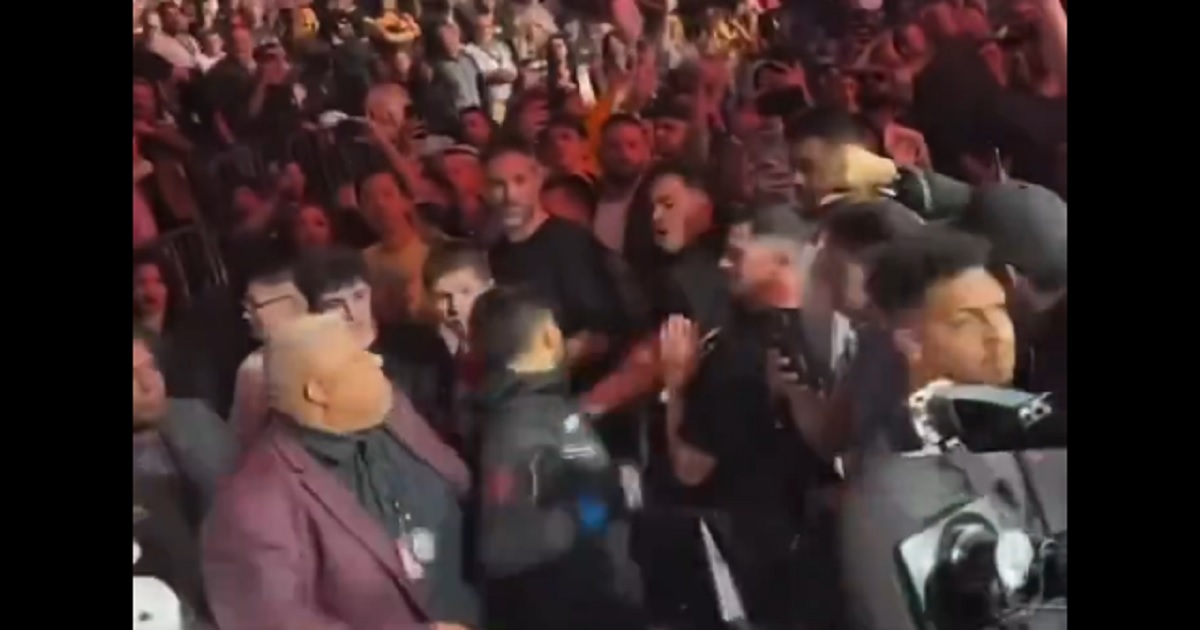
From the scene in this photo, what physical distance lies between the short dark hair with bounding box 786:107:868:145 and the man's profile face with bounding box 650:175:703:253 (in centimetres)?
11

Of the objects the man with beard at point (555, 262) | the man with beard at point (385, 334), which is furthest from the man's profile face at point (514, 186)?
the man with beard at point (385, 334)

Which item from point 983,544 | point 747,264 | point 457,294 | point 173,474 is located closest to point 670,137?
point 747,264

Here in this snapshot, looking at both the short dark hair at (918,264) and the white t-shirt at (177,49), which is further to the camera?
the white t-shirt at (177,49)

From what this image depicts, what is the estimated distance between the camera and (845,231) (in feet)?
3.73

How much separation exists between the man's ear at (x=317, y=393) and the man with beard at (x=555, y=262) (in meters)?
0.20

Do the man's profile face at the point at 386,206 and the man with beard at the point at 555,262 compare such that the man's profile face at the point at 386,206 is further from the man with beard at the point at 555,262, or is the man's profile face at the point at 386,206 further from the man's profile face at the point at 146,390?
the man's profile face at the point at 146,390

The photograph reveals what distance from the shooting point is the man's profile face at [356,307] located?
46.6 inches

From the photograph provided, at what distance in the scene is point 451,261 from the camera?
118 centimetres

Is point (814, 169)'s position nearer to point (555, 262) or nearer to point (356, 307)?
point (555, 262)

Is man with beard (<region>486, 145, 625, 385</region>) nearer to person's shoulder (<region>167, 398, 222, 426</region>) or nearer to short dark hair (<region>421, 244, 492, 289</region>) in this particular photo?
short dark hair (<region>421, 244, 492, 289</region>)

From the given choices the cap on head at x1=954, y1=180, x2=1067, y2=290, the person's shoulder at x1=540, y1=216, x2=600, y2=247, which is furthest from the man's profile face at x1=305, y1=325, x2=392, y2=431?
the cap on head at x1=954, y1=180, x2=1067, y2=290

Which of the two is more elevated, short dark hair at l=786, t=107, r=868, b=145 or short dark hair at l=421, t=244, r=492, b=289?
short dark hair at l=786, t=107, r=868, b=145

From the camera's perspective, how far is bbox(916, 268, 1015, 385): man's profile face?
1.11 m

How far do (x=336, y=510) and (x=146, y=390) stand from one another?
0.23 m
